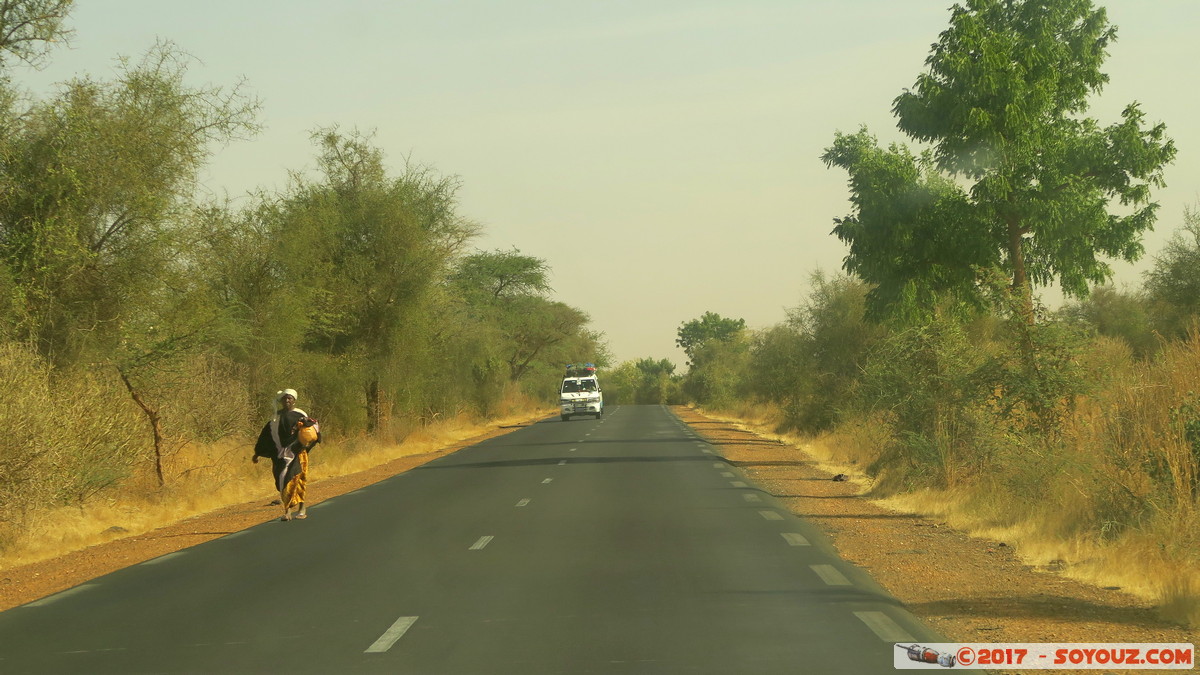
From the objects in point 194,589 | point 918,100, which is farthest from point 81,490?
point 918,100

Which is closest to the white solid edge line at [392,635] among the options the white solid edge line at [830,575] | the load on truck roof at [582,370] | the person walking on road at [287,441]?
the white solid edge line at [830,575]

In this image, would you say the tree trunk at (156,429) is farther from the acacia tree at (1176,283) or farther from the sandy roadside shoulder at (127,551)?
the acacia tree at (1176,283)

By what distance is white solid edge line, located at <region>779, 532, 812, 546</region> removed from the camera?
1386 centimetres

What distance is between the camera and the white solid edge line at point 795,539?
13859 mm

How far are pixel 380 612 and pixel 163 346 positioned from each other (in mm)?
12359

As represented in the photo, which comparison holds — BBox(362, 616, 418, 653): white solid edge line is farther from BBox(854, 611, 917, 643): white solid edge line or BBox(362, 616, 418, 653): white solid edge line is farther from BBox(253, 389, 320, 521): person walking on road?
BBox(253, 389, 320, 521): person walking on road

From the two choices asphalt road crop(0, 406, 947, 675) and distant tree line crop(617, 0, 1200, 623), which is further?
distant tree line crop(617, 0, 1200, 623)

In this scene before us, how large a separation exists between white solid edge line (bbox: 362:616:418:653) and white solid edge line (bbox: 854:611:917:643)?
131 inches

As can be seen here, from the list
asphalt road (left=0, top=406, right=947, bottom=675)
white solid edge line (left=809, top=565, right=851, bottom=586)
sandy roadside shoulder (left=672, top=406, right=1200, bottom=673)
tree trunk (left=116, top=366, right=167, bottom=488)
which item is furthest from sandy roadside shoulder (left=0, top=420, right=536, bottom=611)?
sandy roadside shoulder (left=672, top=406, right=1200, bottom=673)

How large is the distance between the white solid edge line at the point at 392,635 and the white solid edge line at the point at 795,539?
18.7 feet

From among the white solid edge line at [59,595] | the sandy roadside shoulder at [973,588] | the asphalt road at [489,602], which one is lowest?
the sandy roadside shoulder at [973,588]

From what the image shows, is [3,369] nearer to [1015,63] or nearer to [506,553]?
[506,553]

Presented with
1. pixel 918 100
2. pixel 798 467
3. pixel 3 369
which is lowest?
pixel 798 467

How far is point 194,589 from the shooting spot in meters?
11.3
